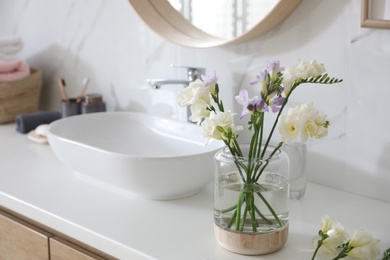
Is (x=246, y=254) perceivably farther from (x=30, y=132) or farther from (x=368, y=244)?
(x=30, y=132)

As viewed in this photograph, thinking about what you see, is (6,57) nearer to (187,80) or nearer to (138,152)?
(138,152)

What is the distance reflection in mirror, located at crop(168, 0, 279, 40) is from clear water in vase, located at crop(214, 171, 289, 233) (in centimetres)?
51

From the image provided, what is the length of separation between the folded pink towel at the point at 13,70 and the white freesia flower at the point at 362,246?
1.47m

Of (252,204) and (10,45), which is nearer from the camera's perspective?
(252,204)

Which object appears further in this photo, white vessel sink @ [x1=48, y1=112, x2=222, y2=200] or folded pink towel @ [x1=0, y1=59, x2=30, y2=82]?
folded pink towel @ [x1=0, y1=59, x2=30, y2=82]

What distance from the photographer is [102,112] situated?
2014 mm

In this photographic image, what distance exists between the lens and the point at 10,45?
225 cm

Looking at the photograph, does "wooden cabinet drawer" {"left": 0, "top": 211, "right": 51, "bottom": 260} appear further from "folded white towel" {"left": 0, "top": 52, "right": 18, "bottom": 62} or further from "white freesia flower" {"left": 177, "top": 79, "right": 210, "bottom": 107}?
"folded white towel" {"left": 0, "top": 52, "right": 18, "bottom": 62}

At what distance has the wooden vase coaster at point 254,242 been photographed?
1226 mm

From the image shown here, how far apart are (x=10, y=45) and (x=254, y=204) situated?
1.35 m

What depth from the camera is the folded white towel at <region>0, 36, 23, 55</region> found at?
2.23 m

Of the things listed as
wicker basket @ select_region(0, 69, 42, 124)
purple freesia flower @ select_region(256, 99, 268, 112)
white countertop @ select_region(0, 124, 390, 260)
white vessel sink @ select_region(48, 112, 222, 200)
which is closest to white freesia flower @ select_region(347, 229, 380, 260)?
white countertop @ select_region(0, 124, 390, 260)

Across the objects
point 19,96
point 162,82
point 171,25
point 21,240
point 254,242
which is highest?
point 171,25

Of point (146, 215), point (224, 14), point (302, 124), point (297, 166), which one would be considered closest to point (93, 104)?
point (224, 14)
